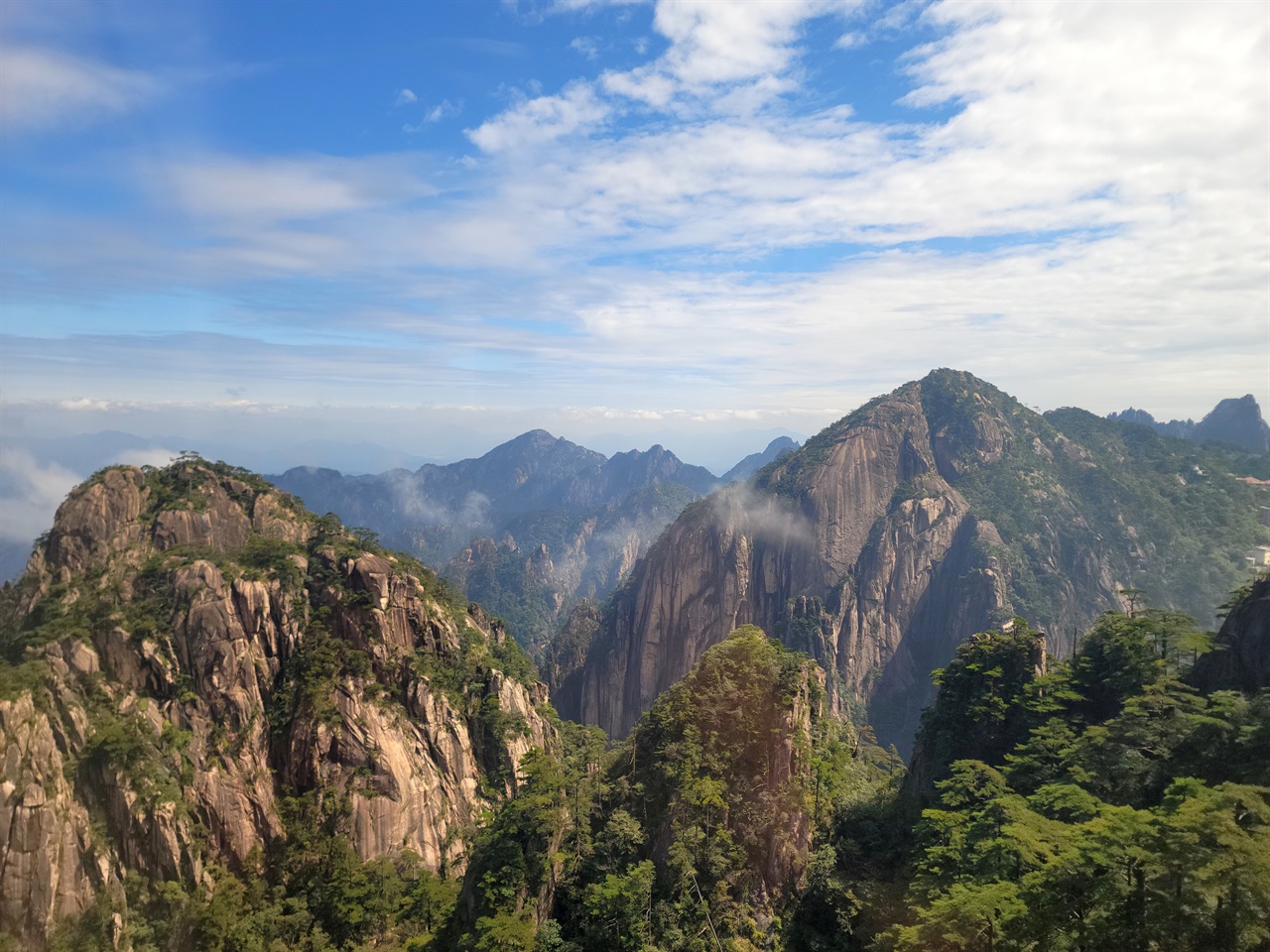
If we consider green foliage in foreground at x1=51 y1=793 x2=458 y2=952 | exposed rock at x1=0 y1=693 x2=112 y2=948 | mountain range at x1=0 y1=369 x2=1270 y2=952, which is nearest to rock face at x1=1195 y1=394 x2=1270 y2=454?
mountain range at x1=0 y1=369 x2=1270 y2=952

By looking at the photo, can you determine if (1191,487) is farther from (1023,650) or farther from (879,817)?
(879,817)

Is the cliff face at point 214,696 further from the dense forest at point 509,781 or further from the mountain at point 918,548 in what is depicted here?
the mountain at point 918,548

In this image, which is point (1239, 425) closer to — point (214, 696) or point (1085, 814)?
point (1085, 814)

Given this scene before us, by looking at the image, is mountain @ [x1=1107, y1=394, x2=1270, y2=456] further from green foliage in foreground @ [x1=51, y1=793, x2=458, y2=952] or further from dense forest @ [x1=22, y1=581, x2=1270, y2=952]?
green foliage in foreground @ [x1=51, y1=793, x2=458, y2=952]

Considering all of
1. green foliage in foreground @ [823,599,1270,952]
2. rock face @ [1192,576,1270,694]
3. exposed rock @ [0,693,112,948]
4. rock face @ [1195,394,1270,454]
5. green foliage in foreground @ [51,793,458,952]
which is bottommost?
green foliage in foreground @ [51,793,458,952]

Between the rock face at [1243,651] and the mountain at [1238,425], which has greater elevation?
the mountain at [1238,425]

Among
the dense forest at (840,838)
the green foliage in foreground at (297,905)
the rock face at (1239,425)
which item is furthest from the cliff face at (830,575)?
the rock face at (1239,425)

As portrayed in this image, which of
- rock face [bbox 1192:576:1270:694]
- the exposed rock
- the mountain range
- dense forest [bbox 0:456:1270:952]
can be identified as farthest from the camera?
the exposed rock

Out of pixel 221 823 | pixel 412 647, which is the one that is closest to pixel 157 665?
pixel 221 823
